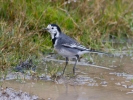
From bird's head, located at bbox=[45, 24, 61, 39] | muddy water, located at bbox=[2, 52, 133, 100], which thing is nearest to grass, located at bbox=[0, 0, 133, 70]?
bird's head, located at bbox=[45, 24, 61, 39]

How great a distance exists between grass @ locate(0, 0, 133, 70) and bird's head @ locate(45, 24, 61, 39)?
0.33m

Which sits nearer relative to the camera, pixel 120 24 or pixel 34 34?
pixel 34 34

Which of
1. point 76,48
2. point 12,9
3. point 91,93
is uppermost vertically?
point 12,9

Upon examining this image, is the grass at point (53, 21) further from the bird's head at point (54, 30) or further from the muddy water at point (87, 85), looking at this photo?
the muddy water at point (87, 85)

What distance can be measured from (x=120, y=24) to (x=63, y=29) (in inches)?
60.6

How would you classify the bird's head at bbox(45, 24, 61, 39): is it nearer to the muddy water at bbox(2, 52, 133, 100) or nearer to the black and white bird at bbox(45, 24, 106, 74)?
the black and white bird at bbox(45, 24, 106, 74)

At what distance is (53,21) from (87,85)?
2639 mm

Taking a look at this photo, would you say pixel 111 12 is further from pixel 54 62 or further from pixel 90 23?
pixel 54 62

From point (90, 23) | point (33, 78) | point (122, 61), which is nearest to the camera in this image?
point (33, 78)

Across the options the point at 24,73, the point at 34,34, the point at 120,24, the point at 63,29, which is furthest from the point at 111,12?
the point at 24,73

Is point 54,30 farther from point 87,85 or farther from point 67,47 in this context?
point 87,85

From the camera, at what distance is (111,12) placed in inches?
430

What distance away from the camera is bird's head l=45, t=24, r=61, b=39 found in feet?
28.9

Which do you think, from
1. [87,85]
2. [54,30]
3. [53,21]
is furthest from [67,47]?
[53,21]
